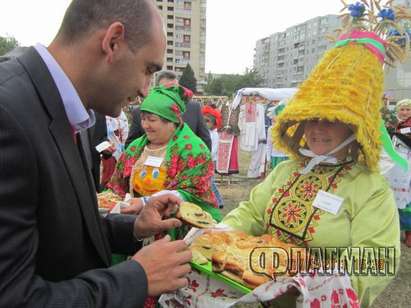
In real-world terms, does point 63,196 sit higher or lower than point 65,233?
higher

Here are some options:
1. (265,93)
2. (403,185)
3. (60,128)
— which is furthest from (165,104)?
(265,93)

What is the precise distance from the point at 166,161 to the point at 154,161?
0.31 ft

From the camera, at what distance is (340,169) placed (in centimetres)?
183

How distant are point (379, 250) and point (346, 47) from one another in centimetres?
100

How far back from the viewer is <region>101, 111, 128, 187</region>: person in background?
15.8ft

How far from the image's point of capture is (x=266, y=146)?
30.6 feet

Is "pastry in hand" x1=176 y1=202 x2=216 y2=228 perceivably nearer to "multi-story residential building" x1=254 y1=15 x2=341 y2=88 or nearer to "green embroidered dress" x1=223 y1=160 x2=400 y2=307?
"green embroidered dress" x1=223 y1=160 x2=400 y2=307

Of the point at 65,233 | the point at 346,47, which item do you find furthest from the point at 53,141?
the point at 346,47

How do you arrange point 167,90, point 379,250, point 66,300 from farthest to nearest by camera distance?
point 167,90
point 379,250
point 66,300

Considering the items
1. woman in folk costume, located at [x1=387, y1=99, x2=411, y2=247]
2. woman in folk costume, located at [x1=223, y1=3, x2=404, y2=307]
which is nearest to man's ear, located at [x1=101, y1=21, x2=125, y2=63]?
woman in folk costume, located at [x1=223, y1=3, x2=404, y2=307]

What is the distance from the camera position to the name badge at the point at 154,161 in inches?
109

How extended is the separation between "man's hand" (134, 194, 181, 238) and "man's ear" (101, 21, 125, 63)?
0.74 m

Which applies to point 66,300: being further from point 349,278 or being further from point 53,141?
point 349,278

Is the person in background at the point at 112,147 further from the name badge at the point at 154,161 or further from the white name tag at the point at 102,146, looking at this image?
the name badge at the point at 154,161
